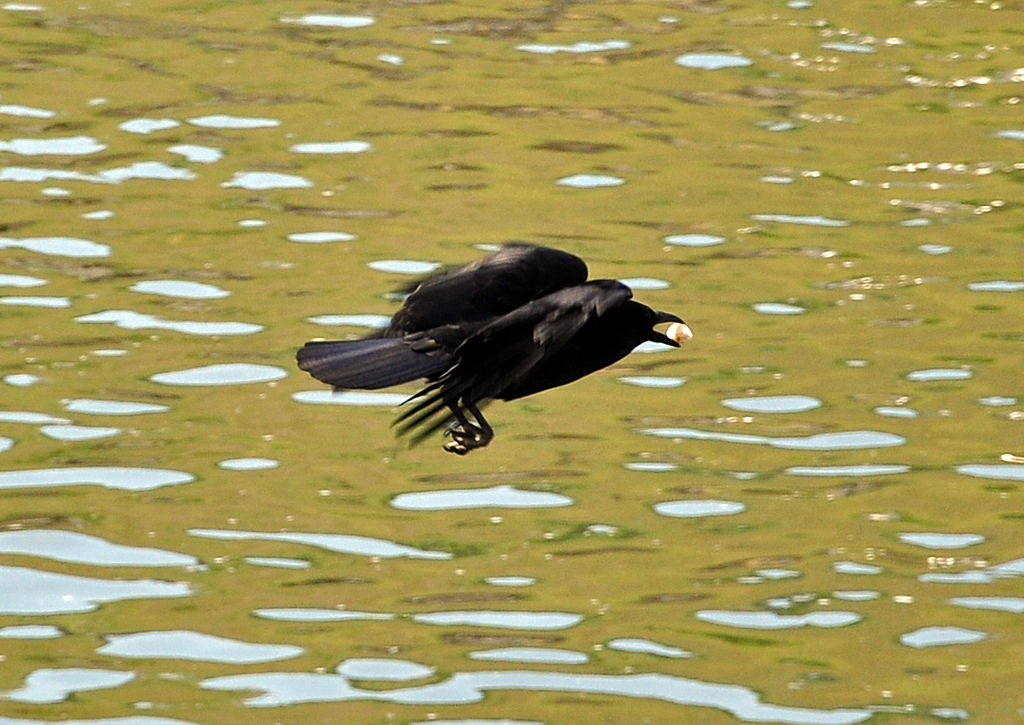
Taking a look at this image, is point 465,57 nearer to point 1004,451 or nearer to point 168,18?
point 168,18

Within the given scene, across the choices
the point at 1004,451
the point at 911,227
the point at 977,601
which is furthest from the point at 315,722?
the point at 911,227

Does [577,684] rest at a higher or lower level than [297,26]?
lower

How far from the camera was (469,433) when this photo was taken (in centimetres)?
579

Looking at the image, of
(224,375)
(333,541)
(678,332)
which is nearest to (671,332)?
(678,332)

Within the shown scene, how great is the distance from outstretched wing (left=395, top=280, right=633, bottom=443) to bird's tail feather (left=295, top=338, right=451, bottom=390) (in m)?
0.07

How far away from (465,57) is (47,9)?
9.81 feet

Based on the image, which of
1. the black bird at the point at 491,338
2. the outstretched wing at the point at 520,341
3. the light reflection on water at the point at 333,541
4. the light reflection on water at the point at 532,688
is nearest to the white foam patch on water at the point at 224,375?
the light reflection on water at the point at 333,541

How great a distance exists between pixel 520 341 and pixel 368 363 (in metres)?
0.44

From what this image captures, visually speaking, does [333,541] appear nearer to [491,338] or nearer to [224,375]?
[224,375]

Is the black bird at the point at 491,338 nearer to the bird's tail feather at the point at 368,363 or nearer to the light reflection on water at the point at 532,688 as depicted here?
the bird's tail feather at the point at 368,363

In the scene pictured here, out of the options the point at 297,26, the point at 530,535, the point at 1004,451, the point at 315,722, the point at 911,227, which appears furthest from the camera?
the point at 297,26

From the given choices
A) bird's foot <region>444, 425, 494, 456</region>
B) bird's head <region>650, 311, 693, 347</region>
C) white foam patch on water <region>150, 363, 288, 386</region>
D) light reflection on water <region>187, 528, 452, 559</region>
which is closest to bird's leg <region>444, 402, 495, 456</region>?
bird's foot <region>444, 425, 494, 456</region>

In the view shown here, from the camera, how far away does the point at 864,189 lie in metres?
11.6

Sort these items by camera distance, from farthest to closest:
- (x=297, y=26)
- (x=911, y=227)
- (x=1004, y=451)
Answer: (x=297, y=26), (x=911, y=227), (x=1004, y=451)
